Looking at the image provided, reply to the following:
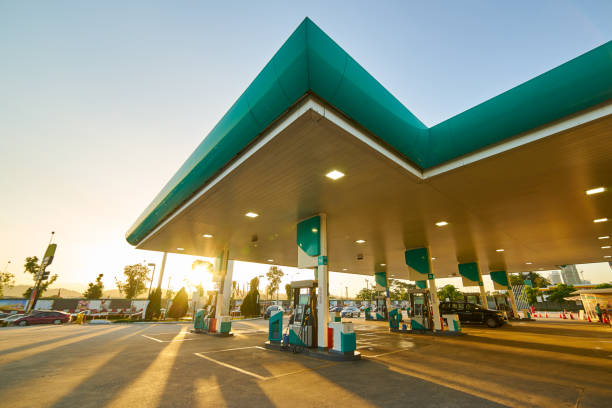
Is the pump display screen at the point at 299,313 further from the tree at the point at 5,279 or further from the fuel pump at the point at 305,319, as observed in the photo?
the tree at the point at 5,279

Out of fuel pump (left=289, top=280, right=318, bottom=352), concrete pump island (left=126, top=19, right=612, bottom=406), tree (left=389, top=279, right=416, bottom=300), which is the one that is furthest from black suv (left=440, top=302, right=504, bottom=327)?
tree (left=389, top=279, right=416, bottom=300)

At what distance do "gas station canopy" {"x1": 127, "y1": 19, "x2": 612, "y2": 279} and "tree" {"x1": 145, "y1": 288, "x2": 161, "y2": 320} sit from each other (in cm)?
1405

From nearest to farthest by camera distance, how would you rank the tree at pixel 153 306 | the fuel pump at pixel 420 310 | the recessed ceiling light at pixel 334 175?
the recessed ceiling light at pixel 334 175 < the fuel pump at pixel 420 310 < the tree at pixel 153 306

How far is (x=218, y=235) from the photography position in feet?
43.3

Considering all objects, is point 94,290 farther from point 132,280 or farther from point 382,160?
point 382,160

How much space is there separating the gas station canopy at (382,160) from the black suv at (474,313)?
7502 mm

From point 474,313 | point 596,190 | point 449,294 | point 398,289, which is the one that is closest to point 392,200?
point 596,190

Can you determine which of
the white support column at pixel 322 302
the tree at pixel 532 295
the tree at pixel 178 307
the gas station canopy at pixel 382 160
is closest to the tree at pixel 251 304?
the tree at pixel 178 307

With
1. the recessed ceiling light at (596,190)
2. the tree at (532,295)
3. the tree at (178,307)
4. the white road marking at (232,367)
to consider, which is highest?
the recessed ceiling light at (596,190)

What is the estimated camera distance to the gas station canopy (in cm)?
485

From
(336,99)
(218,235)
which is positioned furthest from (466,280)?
(336,99)

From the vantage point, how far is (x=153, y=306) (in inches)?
947

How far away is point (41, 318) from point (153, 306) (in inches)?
289

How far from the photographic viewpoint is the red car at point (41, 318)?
1873cm
